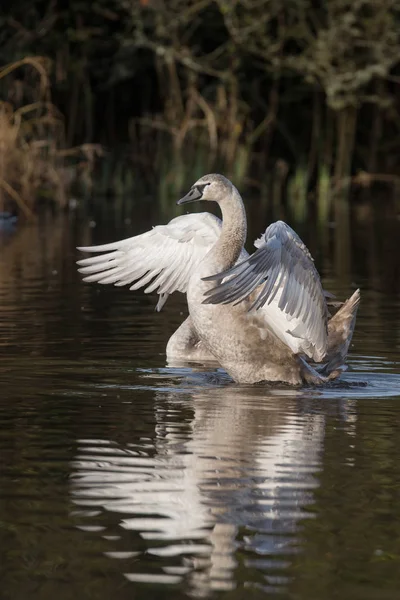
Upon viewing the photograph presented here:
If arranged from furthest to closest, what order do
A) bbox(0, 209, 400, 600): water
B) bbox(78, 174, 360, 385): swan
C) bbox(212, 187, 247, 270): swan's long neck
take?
bbox(212, 187, 247, 270): swan's long neck < bbox(78, 174, 360, 385): swan < bbox(0, 209, 400, 600): water

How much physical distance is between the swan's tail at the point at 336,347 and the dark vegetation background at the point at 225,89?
16.7 meters

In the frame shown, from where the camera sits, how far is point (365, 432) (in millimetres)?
8070

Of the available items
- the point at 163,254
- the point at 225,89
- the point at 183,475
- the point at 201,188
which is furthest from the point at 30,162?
the point at 183,475

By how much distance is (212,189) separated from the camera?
10.1 m

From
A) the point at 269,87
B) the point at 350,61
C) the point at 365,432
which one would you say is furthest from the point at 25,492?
the point at 269,87

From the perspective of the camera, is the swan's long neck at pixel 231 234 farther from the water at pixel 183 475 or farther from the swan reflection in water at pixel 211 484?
the swan reflection in water at pixel 211 484

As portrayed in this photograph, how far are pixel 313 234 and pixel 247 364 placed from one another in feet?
41.5

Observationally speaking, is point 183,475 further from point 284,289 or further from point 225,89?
point 225,89

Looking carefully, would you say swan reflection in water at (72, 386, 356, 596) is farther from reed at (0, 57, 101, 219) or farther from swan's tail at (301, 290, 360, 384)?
reed at (0, 57, 101, 219)

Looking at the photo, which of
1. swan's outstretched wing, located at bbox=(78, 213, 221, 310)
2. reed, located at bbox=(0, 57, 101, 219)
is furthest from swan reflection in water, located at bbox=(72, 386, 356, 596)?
reed, located at bbox=(0, 57, 101, 219)

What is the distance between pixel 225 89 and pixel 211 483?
86.8ft

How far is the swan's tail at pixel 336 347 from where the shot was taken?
32.8ft

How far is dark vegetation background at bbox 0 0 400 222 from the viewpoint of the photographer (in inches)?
1195


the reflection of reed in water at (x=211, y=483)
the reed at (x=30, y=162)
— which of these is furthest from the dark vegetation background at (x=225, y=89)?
the reflection of reed in water at (x=211, y=483)
